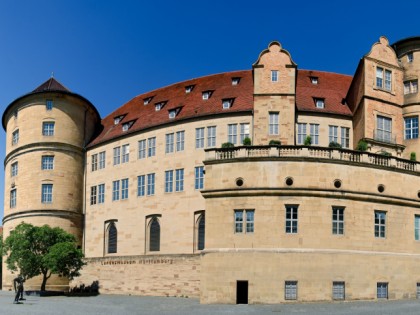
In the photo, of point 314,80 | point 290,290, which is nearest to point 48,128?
point 314,80

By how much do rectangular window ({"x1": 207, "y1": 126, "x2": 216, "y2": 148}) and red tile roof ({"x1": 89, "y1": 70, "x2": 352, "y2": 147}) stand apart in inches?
53.8

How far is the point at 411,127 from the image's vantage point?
44.1 m

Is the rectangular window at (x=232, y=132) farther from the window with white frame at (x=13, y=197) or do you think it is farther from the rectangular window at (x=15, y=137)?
the window with white frame at (x=13, y=197)

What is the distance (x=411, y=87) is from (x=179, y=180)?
20457 mm

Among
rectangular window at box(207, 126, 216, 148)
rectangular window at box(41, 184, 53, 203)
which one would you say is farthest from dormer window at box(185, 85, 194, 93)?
rectangular window at box(41, 184, 53, 203)

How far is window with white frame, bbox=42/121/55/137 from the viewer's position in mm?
57562

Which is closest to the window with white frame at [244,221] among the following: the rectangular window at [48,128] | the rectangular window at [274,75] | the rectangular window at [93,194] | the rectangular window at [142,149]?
the rectangular window at [274,75]

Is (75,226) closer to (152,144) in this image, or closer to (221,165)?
(152,144)

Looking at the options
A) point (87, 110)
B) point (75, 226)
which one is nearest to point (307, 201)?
point (75, 226)

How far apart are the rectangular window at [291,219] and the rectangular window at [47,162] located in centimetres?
3163

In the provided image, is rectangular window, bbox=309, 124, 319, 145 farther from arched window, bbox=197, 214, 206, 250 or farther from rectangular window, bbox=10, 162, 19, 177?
rectangular window, bbox=10, 162, 19, 177

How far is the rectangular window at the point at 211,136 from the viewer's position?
47406mm

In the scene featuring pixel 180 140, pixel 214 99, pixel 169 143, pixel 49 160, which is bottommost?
pixel 49 160

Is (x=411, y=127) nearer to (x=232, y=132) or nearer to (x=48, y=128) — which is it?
(x=232, y=132)
